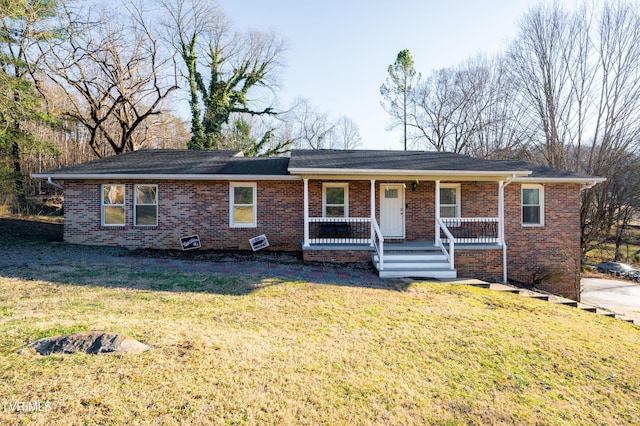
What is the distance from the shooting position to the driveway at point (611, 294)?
1129cm

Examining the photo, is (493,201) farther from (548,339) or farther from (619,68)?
(619,68)

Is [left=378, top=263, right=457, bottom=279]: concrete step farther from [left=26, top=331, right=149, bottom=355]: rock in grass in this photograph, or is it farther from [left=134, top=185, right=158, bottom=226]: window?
[left=134, top=185, right=158, bottom=226]: window

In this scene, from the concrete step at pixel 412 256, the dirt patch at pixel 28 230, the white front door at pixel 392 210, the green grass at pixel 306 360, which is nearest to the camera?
the green grass at pixel 306 360

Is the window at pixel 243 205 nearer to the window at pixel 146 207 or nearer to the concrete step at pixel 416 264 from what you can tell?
the window at pixel 146 207

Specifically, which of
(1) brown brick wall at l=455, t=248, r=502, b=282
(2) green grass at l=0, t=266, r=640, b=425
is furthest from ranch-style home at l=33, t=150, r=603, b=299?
(2) green grass at l=0, t=266, r=640, b=425

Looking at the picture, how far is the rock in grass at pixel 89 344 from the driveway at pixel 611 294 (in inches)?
537

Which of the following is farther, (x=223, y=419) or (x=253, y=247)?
(x=253, y=247)

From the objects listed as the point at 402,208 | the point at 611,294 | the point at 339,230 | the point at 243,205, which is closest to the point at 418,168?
the point at 402,208

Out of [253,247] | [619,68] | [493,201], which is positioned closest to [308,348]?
[253,247]

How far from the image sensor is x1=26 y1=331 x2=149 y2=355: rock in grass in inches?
138

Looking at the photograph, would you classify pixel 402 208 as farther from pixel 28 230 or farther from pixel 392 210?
pixel 28 230

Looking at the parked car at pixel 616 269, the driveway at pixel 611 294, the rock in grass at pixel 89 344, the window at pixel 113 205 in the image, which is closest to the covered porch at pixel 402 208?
the driveway at pixel 611 294

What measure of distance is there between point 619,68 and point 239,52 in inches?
994

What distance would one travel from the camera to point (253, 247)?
10.8 m
